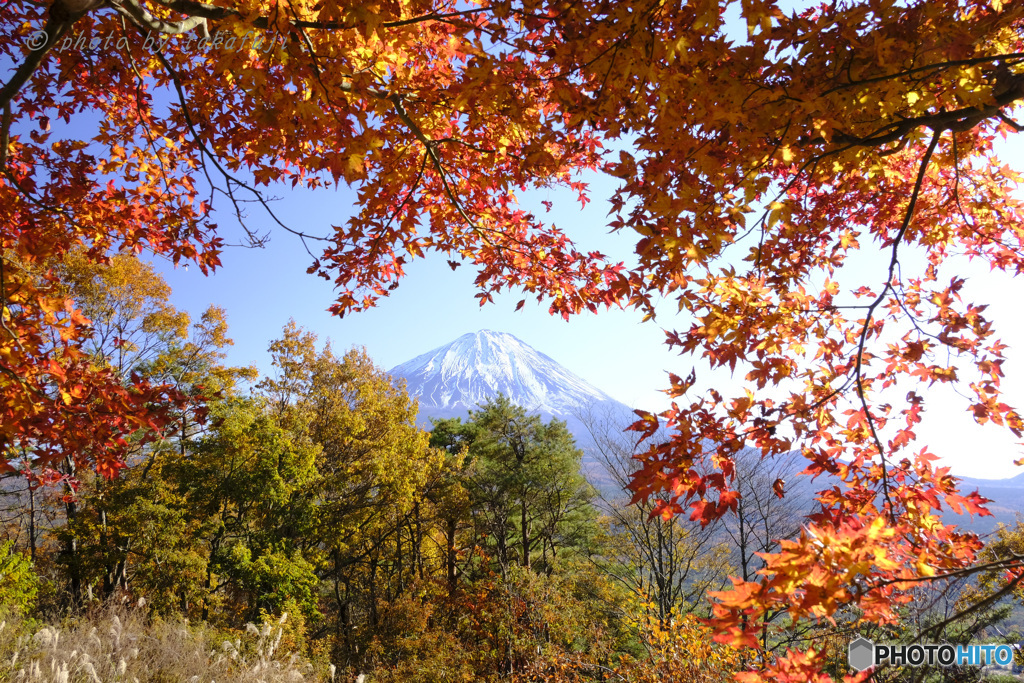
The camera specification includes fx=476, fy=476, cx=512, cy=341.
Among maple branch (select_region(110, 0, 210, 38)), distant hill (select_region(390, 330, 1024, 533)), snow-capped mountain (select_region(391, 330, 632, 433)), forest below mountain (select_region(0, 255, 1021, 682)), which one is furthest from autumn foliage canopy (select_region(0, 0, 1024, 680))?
snow-capped mountain (select_region(391, 330, 632, 433))

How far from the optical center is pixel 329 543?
1230 centimetres

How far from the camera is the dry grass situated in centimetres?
402

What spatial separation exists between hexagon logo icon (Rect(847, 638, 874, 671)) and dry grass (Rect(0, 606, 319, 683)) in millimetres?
4627

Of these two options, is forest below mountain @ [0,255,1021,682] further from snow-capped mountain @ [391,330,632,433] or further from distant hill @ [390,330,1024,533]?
snow-capped mountain @ [391,330,632,433]

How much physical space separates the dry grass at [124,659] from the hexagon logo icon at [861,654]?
4627mm

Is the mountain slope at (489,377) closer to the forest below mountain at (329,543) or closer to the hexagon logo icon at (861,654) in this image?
the forest below mountain at (329,543)

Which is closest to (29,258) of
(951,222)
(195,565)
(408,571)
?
(951,222)

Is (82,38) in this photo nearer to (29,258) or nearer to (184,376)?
(29,258)

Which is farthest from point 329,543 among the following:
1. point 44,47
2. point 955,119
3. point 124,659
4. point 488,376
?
point 488,376

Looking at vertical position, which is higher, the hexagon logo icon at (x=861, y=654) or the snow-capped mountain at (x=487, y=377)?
the snow-capped mountain at (x=487, y=377)

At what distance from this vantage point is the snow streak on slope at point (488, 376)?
11594cm

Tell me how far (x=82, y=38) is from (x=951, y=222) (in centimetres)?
539

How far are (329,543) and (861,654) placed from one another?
41.8 ft

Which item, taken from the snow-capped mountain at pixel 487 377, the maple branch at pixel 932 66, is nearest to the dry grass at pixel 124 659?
the maple branch at pixel 932 66
